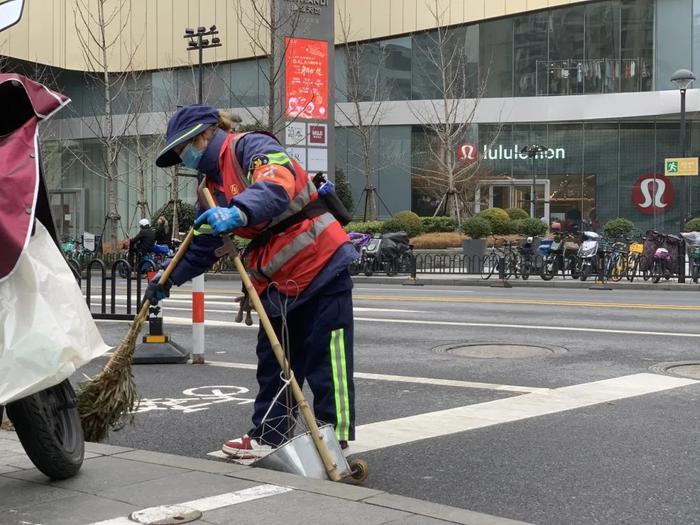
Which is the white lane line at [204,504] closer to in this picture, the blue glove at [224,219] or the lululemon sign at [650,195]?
the blue glove at [224,219]

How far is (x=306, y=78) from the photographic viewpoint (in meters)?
27.7

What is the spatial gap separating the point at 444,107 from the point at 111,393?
121 ft

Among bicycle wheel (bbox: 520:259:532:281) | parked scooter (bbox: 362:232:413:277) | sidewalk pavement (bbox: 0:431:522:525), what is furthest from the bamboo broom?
parked scooter (bbox: 362:232:413:277)

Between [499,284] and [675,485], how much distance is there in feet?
61.7

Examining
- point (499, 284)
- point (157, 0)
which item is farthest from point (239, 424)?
point (157, 0)

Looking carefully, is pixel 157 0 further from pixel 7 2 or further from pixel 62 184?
pixel 7 2

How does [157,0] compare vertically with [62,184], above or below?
above

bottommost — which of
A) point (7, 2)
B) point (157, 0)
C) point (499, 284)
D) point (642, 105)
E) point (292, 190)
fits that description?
point (499, 284)

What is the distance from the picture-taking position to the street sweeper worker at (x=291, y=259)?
15.6 feet

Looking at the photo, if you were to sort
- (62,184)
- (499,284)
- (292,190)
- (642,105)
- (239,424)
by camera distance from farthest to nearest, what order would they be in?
(62,184)
(642,105)
(499,284)
(239,424)
(292,190)

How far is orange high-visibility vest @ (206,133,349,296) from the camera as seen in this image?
4.74m

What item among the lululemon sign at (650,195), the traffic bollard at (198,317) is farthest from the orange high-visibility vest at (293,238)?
the lululemon sign at (650,195)

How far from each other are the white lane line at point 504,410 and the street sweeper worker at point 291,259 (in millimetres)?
830

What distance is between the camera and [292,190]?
4520 mm
